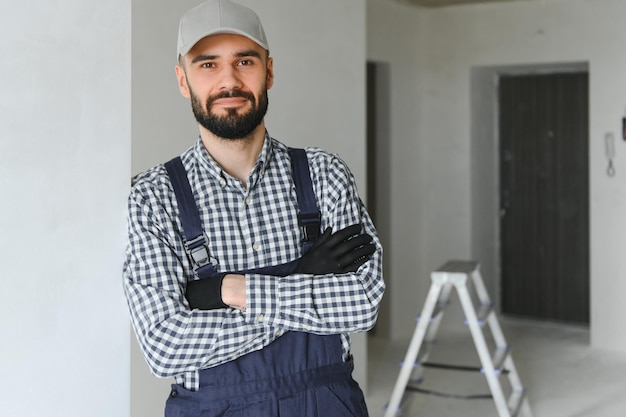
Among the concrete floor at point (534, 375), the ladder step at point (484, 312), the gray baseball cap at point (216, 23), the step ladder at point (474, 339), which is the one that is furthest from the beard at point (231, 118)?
the concrete floor at point (534, 375)

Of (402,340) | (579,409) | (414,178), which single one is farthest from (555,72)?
(579,409)

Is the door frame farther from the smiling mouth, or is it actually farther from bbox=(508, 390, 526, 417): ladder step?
the smiling mouth

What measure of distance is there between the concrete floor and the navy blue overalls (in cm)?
321

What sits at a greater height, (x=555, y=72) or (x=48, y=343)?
(x=555, y=72)

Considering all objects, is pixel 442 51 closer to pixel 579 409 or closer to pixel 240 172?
pixel 579 409

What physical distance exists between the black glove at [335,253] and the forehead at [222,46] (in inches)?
18.3

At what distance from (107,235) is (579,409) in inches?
164

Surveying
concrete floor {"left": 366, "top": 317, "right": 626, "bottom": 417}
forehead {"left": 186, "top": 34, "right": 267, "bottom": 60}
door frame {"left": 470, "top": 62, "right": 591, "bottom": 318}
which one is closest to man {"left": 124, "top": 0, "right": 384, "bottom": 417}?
forehead {"left": 186, "top": 34, "right": 267, "bottom": 60}

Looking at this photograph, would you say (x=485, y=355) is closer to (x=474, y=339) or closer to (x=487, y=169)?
(x=474, y=339)

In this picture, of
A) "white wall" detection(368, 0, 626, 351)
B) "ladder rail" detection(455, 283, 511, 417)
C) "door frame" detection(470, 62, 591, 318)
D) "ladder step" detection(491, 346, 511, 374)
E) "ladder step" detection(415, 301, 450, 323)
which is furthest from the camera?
"door frame" detection(470, 62, 591, 318)

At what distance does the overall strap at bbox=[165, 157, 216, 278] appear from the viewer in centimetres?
183

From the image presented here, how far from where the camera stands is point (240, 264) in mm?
1891

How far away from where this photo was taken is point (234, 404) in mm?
1800

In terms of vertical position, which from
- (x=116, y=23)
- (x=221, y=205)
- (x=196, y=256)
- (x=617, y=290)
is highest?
(x=116, y=23)
